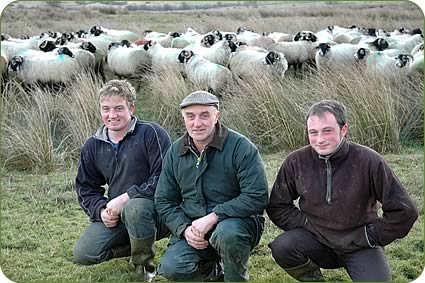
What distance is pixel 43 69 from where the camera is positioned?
36.4ft

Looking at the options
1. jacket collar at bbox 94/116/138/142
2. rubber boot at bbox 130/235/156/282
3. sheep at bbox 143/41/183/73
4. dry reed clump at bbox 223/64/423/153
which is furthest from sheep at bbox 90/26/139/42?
rubber boot at bbox 130/235/156/282

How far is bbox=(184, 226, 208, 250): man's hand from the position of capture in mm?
3578

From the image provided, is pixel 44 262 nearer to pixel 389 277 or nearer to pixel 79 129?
pixel 389 277

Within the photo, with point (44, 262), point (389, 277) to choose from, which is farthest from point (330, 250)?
point (44, 262)

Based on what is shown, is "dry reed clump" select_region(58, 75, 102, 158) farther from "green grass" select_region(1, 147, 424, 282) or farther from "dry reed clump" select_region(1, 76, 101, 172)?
"green grass" select_region(1, 147, 424, 282)

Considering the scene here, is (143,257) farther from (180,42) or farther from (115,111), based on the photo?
(180,42)

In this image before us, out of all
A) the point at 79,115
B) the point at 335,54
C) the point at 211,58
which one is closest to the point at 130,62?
the point at 211,58

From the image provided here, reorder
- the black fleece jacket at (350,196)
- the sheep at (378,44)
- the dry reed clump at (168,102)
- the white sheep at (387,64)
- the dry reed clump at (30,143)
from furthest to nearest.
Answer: the sheep at (378,44)
the white sheep at (387,64)
the dry reed clump at (168,102)
the dry reed clump at (30,143)
the black fleece jacket at (350,196)

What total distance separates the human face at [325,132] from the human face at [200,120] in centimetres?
58

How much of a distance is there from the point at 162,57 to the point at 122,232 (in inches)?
330

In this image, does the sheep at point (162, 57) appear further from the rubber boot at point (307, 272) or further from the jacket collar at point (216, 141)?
the rubber boot at point (307, 272)

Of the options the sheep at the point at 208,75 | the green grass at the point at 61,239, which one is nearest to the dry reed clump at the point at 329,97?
the green grass at the point at 61,239

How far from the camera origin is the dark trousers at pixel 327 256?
11.3 feet

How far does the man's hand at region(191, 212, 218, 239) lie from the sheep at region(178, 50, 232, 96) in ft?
18.6
